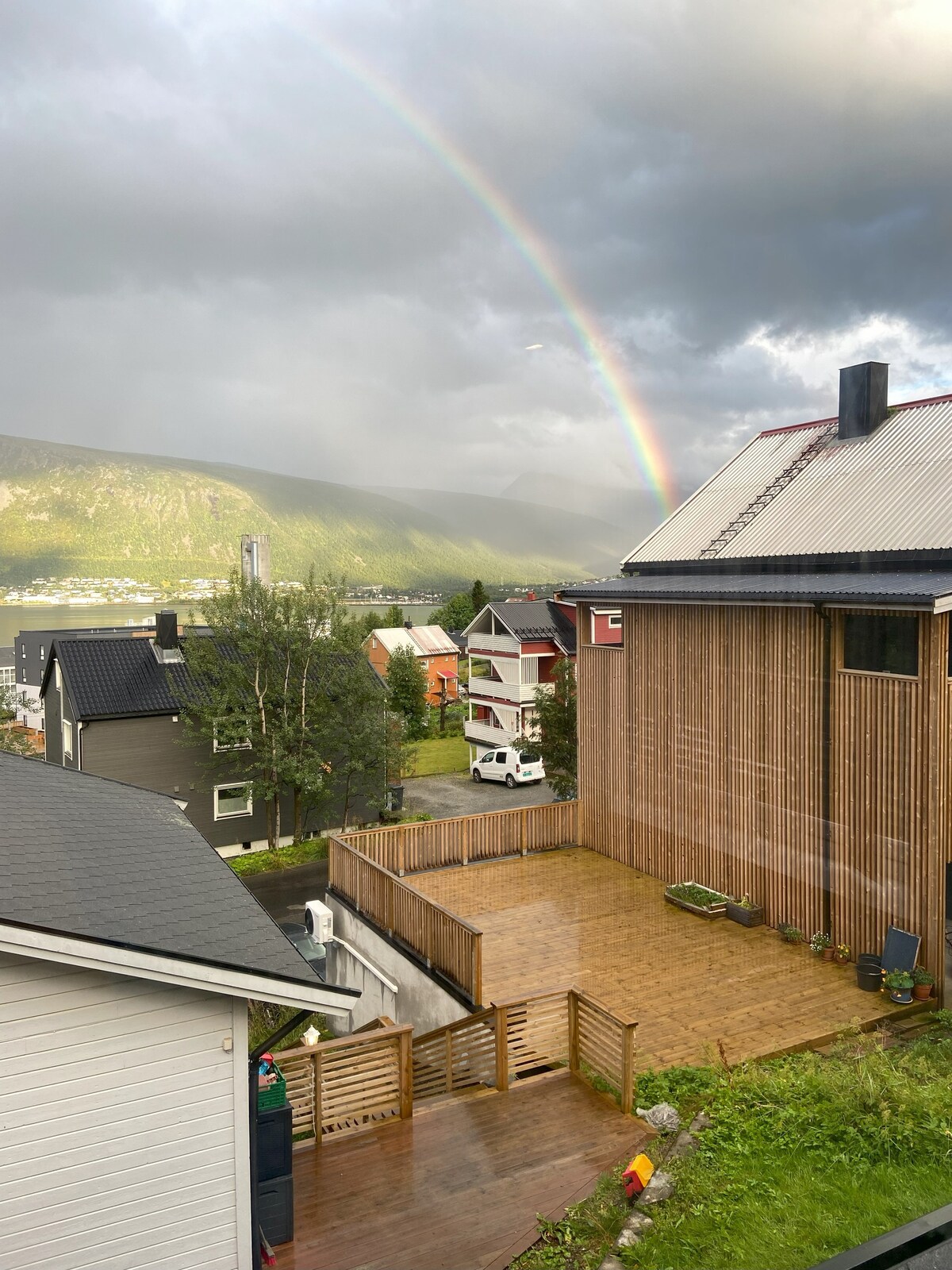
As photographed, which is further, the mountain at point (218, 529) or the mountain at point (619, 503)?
the mountain at point (218, 529)

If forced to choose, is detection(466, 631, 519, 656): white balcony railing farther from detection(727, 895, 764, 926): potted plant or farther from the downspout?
the downspout

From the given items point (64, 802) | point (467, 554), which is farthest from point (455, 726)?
point (467, 554)

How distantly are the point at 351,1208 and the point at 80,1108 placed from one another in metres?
2.41

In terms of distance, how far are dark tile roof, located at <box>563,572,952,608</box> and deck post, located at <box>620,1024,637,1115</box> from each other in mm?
5495

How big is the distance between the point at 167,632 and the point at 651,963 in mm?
18813

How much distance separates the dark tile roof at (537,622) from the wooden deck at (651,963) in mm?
19250

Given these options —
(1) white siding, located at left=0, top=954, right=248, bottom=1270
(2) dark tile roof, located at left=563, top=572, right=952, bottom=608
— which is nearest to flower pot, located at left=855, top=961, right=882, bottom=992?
(2) dark tile roof, located at left=563, top=572, right=952, bottom=608

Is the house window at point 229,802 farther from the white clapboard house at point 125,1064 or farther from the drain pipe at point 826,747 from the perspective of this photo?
the white clapboard house at point 125,1064

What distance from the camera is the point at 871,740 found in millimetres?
10383

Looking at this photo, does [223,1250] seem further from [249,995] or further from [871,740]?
[871,740]

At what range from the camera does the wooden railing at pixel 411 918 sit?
33.3 ft

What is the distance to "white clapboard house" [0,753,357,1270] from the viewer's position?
4785mm

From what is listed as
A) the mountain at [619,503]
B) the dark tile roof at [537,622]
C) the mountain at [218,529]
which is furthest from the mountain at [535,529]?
the dark tile roof at [537,622]

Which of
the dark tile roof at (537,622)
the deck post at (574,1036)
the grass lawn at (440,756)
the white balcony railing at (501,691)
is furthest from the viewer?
the grass lawn at (440,756)
